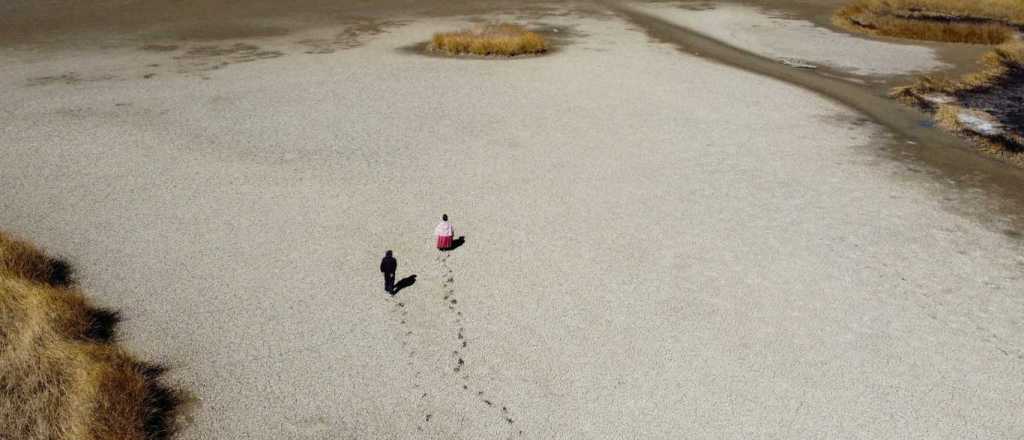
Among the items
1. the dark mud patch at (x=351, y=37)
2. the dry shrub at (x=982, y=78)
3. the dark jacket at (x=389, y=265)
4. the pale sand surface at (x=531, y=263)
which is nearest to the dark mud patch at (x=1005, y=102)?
the dry shrub at (x=982, y=78)

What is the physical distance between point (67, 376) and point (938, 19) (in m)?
47.0

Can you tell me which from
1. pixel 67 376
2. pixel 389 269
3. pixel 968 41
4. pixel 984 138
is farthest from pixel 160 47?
pixel 968 41

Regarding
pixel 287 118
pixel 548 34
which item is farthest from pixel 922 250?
pixel 548 34

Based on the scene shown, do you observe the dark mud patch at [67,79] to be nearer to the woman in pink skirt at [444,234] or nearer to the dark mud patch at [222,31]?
the dark mud patch at [222,31]

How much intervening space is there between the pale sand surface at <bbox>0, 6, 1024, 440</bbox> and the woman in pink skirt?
0.29m

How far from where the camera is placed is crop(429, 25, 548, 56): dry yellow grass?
30.4 metres

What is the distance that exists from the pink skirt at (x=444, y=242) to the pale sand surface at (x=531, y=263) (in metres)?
0.28

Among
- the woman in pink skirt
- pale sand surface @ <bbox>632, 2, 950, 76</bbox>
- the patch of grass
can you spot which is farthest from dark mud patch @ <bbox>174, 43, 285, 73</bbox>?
the patch of grass

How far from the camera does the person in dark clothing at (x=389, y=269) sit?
1122 cm

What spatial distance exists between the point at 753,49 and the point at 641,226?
73.4ft

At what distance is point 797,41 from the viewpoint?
113ft

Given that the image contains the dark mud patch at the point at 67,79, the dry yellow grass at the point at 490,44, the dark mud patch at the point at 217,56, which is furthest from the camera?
the dry yellow grass at the point at 490,44

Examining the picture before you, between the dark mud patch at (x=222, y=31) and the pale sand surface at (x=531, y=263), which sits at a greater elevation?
the dark mud patch at (x=222, y=31)

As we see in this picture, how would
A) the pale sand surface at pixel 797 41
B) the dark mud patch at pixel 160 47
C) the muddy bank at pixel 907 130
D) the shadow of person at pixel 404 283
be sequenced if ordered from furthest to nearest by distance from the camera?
the dark mud patch at pixel 160 47 < the pale sand surface at pixel 797 41 < the muddy bank at pixel 907 130 < the shadow of person at pixel 404 283
